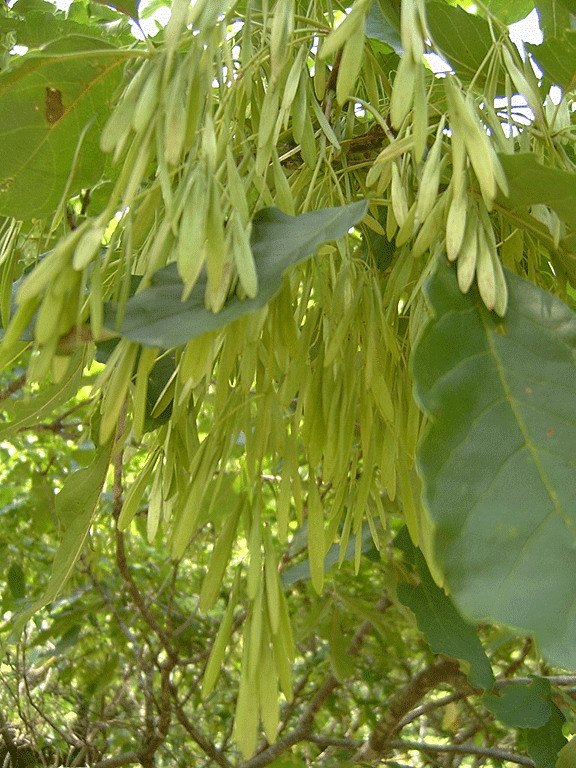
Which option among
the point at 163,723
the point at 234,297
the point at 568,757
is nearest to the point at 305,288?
the point at 234,297

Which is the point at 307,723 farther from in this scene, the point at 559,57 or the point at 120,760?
the point at 559,57

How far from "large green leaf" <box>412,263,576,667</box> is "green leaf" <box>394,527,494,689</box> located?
1.78 ft

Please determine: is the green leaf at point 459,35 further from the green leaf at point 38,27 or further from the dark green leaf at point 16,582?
the dark green leaf at point 16,582

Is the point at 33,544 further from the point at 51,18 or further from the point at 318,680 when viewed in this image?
the point at 51,18

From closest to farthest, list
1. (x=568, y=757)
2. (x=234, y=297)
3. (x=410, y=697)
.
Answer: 1. (x=234, y=297)
2. (x=568, y=757)
3. (x=410, y=697)

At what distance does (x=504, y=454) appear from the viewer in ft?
1.63

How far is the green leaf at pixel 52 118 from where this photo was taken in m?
0.63

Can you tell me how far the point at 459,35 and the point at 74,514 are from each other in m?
0.58

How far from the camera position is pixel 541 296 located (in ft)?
1.88

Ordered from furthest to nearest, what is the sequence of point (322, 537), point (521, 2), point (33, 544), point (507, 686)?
point (33, 544) < point (507, 686) < point (521, 2) < point (322, 537)

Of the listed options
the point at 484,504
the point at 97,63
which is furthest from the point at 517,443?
the point at 97,63

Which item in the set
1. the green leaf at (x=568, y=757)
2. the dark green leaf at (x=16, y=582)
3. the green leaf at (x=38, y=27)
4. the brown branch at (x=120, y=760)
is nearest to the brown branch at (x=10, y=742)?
the dark green leaf at (x=16, y=582)

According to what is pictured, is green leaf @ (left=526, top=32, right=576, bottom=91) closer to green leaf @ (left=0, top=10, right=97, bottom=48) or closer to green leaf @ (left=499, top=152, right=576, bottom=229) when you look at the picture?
green leaf @ (left=499, top=152, right=576, bottom=229)

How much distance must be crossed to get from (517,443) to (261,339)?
21 cm
